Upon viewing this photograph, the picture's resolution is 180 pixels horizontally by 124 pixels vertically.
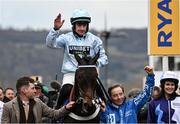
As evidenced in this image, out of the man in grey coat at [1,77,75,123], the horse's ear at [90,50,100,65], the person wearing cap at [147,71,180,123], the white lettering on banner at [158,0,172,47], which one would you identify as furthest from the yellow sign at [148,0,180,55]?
the man in grey coat at [1,77,75,123]

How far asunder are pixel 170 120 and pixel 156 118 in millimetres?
273

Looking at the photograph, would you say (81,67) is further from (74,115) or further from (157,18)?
(157,18)

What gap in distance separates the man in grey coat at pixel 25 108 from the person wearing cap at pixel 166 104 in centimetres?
142

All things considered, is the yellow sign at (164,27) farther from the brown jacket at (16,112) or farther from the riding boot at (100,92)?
the brown jacket at (16,112)

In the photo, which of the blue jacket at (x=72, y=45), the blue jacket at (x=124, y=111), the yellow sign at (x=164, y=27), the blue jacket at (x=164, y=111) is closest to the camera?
the blue jacket at (x=124, y=111)

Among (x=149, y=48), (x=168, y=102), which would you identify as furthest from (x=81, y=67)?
(x=149, y=48)

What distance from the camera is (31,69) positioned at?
117 metres

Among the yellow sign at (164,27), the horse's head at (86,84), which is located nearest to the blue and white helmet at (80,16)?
the horse's head at (86,84)

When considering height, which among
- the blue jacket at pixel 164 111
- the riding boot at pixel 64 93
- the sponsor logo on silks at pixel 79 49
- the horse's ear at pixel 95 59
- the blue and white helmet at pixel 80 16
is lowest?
the blue jacket at pixel 164 111

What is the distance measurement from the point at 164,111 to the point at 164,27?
4.96 meters

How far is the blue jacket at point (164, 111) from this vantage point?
37.6ft

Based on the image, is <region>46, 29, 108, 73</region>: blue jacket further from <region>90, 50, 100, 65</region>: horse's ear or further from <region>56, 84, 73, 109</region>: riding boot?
<region>90, 50, 100, 65</region>: horse's ear

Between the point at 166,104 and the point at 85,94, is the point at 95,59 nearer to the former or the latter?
the point at 85,94

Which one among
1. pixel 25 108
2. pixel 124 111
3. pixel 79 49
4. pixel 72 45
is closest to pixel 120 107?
pixel 124 111
